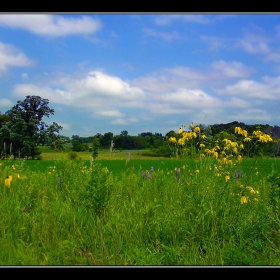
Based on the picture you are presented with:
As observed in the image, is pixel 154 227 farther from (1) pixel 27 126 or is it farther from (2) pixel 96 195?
(1) pixel 27 126

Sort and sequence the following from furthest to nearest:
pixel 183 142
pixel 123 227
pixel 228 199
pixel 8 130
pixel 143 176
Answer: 1. pixel 143 176
2. pixel 8 130
3. pixel 183 142
4. pixel 228 199
5. pixel 123 227

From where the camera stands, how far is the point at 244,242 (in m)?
3.01

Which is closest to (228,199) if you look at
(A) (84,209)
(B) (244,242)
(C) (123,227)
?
(B) (244,242)

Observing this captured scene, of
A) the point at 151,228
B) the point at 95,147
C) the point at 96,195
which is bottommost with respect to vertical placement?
the point at 151,228

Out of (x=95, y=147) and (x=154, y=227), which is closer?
(x=154, y=227)

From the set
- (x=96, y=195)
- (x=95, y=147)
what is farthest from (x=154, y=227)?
(x=95, y=147)

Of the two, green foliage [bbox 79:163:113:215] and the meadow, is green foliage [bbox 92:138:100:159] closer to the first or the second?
the meadow

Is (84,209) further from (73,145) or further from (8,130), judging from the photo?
(8,130)

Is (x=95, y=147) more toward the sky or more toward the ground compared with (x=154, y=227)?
more toward the sky

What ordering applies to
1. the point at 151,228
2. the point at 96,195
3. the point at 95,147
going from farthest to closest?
the point at 95,147
the point at 96,195
the point at 151,228

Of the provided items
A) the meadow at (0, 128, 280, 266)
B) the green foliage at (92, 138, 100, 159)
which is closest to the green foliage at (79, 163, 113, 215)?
the meadow at (0, 128, 280, 266)

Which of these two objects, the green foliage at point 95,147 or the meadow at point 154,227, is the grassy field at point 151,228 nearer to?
the meadow at point 154,227

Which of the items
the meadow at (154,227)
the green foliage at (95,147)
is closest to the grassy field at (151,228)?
the meadow at (154,227)
